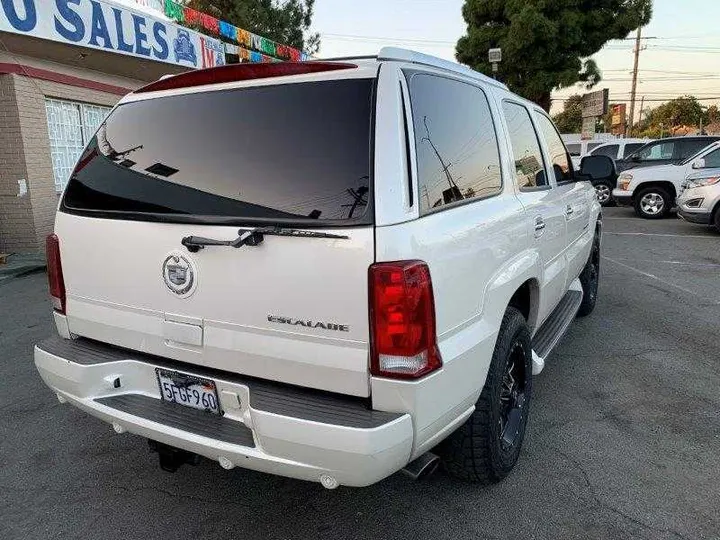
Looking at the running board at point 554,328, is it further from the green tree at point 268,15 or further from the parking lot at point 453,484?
the green tree at point 268,15

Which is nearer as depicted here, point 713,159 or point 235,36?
point 713,159

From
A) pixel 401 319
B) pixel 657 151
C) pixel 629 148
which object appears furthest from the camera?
pixel 629 148

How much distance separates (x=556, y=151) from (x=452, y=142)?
2.21 m

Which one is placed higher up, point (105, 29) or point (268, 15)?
point (268, 15)

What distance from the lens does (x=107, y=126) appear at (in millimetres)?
2816

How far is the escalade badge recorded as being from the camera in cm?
225

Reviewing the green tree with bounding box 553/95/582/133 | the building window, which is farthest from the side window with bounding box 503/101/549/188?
the green tree with bounding box 553/95/582/133

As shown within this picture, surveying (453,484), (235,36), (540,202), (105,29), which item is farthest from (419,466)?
(235,36)

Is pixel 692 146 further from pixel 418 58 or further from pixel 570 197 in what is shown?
pixel 418 58

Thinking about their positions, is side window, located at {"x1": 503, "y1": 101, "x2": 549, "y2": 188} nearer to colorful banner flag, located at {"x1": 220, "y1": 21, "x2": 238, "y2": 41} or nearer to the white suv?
the white suv

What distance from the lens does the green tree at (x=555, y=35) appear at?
2288cm

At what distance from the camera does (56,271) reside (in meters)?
2.74

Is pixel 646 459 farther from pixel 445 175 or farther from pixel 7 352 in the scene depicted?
pixel 7 352

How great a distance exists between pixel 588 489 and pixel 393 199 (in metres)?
1.86
